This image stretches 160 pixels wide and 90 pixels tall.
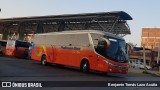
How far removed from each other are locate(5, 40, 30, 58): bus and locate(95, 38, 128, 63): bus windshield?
21844 mm

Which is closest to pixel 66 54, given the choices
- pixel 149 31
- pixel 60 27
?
pixel 60 27

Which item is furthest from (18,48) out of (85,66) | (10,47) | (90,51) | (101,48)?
(101,48)

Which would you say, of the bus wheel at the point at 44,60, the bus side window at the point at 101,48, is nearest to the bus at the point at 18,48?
the bus wheel at the point at 44,60

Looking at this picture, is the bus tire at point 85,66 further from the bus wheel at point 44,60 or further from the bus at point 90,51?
the bus wheel at point 44,60

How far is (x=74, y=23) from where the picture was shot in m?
64.2

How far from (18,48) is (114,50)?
22547mm

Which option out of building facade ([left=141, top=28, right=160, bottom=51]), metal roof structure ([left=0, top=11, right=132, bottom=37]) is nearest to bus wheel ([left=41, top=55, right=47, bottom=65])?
metal roof structure ([left=0, top=11, right=132, bottom=37])

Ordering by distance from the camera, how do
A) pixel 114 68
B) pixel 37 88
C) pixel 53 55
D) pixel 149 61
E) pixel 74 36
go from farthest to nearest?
pixel 149 61 < pixel 53 55 < pixel 74 36 < pixel 114 68 < pixel 37 88

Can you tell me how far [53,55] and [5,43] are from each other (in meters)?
21.1

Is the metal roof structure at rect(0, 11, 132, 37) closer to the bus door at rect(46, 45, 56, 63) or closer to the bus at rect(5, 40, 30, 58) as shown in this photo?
the bus at rect(5, 40, 30, 58)

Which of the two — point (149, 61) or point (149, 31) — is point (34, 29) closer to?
point (149, 61)

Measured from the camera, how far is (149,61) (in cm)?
9362

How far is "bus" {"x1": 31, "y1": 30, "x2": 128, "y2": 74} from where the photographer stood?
21.5 meters

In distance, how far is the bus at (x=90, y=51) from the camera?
70.6 feet
